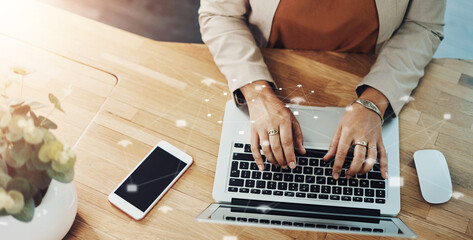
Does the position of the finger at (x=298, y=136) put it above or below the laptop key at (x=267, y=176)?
above

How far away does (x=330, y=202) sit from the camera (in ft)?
2.78

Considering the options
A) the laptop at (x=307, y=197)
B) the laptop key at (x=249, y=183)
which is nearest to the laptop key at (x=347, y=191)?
the laptop at (x=307, y=197)

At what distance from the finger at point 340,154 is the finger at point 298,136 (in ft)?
0.26

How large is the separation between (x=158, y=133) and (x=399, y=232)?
62 centimetres

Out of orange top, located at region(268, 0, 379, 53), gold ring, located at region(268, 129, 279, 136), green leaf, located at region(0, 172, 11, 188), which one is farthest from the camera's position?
orange top, located at region(268, 0, 379, 53)

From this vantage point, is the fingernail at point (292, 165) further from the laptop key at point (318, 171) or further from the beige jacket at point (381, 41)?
the beige jacket at point (381, 41)

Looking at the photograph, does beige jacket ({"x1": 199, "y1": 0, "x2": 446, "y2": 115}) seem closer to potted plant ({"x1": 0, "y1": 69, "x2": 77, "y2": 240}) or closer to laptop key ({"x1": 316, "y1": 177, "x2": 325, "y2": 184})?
laptop key ({"x1": 316, "y1": 177, "x2": 325, "y2": 184})

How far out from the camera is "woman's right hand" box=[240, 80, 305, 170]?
0.90m

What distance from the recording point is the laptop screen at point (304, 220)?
83cm

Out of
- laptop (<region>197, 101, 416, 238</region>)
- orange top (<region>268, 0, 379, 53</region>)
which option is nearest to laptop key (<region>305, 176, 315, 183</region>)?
laptop (<region>197, 101, 416, 238</region>)

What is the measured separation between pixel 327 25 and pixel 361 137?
15.4 inches

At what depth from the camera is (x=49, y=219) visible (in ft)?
2.38

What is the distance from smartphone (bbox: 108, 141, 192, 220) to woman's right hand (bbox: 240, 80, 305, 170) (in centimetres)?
19

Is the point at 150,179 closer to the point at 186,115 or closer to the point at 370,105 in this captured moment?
the point at 186,115
